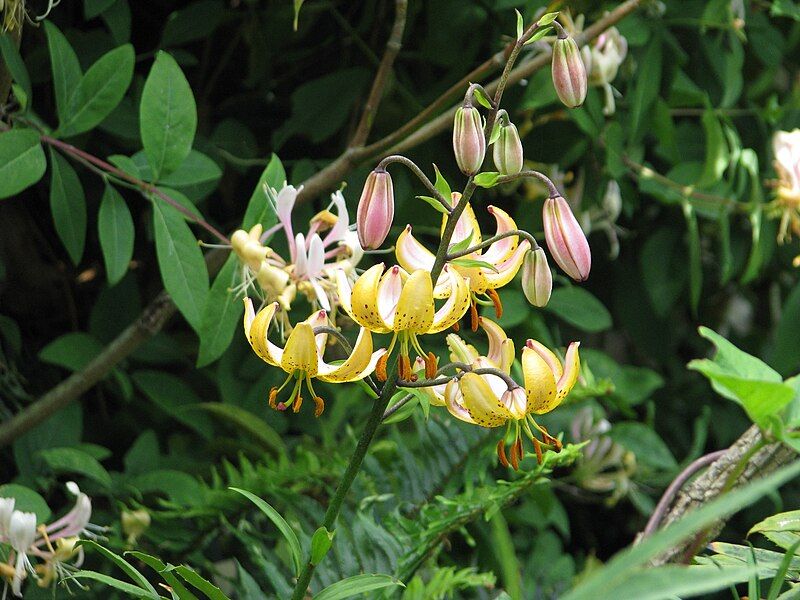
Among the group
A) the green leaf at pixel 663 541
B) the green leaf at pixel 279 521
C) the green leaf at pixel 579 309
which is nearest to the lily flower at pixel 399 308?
the green leaf at pixel 279 521

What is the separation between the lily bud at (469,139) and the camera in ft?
1.74

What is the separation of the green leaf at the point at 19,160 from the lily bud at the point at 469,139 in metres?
0.41

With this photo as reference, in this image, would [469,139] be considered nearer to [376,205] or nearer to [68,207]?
[376,205]

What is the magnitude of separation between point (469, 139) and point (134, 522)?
61 cm

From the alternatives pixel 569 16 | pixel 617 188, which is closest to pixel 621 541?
pixel 617 188

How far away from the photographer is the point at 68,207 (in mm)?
877

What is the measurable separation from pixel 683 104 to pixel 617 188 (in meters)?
0.15

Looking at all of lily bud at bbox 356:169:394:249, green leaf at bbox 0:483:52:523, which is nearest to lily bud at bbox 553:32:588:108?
lily bud at bbox 356:169:394:249

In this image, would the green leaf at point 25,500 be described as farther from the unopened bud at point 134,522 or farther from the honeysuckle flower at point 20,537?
the unopened bud at point 134,522

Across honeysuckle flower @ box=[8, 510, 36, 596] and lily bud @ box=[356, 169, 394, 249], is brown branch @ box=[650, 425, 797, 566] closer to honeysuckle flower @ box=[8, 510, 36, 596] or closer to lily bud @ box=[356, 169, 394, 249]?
lily bud @ box=[356, 169, 394, 249]

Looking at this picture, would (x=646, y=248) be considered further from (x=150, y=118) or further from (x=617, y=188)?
(x=150, y=118)

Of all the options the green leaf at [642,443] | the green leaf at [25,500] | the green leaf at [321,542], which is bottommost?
the green leaf at [642,443]

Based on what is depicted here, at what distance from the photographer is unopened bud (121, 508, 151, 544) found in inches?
37.4

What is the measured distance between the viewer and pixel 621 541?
170cm
